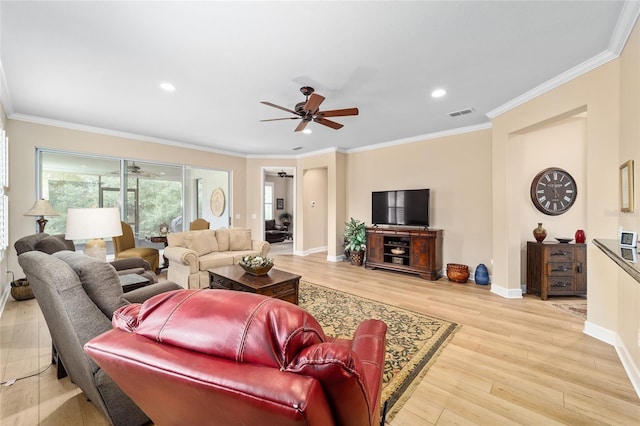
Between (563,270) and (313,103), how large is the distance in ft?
13.1

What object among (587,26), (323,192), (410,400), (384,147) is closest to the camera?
(410,400)

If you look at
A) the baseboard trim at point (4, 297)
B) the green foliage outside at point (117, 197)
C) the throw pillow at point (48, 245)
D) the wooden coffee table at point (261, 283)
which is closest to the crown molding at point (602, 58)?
the wooden coffee table at point (261, 283)

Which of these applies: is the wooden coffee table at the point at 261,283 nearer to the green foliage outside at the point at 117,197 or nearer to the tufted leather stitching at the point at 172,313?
the tufted leather stitching at the point at 172,313

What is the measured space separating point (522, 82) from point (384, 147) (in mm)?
3005

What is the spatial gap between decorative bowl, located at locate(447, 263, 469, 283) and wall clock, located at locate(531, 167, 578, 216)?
1438mm

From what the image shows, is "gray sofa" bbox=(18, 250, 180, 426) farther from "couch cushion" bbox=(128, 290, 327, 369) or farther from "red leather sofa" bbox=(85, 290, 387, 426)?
"couch cushion" bbox=(128, 290, 327, 369)

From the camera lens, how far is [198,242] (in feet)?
14.3

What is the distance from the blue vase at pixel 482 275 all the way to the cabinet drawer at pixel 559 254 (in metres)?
0.94

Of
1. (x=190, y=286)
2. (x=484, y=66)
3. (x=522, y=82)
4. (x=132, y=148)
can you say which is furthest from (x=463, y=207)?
(x=132, y=148)

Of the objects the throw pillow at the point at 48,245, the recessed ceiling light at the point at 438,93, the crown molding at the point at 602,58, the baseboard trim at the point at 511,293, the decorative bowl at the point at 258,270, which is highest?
the recessed ceiling light at the point at 438,93

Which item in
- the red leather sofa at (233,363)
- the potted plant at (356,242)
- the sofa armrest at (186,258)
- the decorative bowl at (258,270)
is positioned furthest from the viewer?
the potted plant at (356,242)

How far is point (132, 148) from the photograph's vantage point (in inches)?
203

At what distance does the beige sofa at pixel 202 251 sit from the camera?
12.6 ft

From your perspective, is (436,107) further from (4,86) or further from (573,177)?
(4,86)
